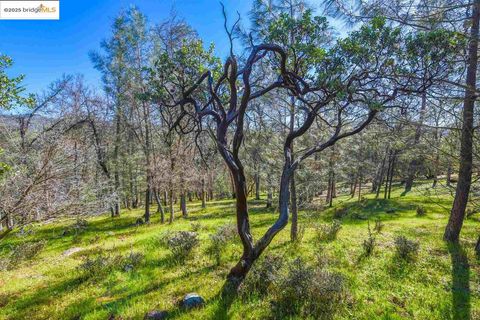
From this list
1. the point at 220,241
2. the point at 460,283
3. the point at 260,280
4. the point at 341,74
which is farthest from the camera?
the point at 220,241

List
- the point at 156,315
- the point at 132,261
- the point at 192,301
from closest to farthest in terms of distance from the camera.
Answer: the point at 156,315 → the point at 192,301 → the point at 132,261

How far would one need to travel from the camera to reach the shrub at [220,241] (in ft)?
22.8

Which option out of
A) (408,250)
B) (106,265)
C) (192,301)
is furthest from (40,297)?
(408,250)

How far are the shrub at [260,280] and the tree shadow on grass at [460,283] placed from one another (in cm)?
325

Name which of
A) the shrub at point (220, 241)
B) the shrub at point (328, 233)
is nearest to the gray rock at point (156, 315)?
the shrub at point (220, 241)

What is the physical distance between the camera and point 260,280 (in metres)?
5.07

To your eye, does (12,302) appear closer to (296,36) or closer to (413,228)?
(296,36)

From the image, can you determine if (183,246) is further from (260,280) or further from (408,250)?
(408,250)

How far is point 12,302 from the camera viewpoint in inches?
211

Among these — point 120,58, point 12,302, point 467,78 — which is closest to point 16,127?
point 120,58

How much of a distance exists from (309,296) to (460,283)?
4.04 meters

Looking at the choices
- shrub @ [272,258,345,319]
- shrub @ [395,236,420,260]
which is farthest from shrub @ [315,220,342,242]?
Answer: shrub @ [272,258,345,319]

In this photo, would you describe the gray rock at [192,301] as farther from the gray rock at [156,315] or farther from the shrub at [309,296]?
the shrub at [309,296]

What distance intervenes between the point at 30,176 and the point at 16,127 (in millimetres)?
14274
